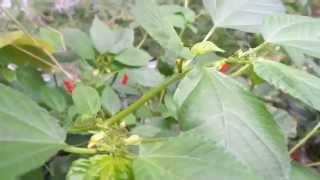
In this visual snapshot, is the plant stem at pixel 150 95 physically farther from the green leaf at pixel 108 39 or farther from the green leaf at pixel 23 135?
the green leaf at pixel 108 39

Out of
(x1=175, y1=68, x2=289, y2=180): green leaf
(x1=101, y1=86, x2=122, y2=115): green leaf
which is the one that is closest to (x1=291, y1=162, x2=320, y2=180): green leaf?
(x1=175, y1=68, x2=289, y2=180): green leaf

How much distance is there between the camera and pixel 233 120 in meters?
0.48

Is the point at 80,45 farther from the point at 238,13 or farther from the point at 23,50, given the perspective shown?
the point at 238,13

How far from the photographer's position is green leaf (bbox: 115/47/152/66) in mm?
698

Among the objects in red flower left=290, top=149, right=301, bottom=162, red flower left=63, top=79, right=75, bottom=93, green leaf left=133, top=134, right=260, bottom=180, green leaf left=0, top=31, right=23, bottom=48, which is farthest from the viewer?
red flower left=290, top=149, right=301, bottom=162

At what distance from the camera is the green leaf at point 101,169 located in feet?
1.43

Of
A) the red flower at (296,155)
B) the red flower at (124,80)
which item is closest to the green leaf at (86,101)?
the red flower at (124,80)

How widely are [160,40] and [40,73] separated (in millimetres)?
214

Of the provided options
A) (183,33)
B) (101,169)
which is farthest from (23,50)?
(183,33)

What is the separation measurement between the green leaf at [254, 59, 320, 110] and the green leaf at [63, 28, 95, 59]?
248mm

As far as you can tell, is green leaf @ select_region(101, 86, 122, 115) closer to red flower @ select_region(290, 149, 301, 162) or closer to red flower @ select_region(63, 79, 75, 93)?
red flower @ select_region(63, 79, 75, 93)

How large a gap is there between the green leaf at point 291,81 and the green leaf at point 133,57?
20cm

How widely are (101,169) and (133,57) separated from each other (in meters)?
0.28

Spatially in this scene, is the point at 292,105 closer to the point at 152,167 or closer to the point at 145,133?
the point at 145,133
